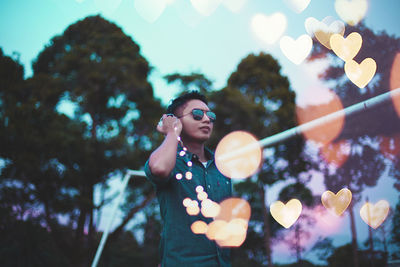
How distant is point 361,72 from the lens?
2061mm

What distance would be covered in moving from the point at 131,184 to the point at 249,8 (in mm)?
10359

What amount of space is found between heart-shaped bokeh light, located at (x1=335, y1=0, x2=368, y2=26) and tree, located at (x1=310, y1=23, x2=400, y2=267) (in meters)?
0.09

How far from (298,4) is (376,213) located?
2043 mm

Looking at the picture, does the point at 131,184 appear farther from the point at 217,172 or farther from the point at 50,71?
the point at 217,172

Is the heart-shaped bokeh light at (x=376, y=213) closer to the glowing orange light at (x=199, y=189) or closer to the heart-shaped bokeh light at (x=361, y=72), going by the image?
the heart-shaped bokeh light at (x=361, y=72)

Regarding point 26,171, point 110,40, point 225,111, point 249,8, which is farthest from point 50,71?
point 249,8

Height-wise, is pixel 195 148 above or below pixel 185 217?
above

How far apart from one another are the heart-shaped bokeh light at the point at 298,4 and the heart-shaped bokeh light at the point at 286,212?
75.8 inches

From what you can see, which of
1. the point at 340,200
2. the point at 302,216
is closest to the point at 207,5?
the point at 340,200

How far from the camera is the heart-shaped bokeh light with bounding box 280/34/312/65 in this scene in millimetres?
2963

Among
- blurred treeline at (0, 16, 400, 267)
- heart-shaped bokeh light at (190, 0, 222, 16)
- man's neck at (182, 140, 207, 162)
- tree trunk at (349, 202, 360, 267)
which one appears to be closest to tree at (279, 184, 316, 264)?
blurred treeline at (0, 16, 400, 267)

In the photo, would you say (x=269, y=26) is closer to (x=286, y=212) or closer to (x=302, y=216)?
(x=286, y=212)

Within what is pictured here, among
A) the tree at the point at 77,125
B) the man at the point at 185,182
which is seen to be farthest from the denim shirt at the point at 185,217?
the tree at the point at 77,125

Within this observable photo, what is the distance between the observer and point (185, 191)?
150cm
